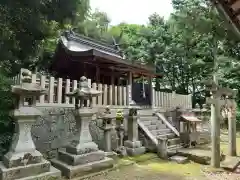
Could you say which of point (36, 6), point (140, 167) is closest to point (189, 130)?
point (140, 167)

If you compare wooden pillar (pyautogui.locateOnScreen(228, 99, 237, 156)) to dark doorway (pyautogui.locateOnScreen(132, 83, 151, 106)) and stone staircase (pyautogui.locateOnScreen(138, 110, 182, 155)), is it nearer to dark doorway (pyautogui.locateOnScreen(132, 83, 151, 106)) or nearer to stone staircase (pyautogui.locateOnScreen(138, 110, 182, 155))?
stone staircase (pyautogui.locateOnScreen(138, 110, 182, 155))

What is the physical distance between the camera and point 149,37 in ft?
64.3

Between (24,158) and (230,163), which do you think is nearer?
(24,158)

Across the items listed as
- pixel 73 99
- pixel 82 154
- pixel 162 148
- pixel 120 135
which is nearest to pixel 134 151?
pixel 120 135

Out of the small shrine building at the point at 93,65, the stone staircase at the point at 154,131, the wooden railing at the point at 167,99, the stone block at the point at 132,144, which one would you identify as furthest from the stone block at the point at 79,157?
the wooden railing at the point at 167,99

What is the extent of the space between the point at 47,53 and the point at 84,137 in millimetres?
10753

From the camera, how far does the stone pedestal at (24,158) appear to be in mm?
4484

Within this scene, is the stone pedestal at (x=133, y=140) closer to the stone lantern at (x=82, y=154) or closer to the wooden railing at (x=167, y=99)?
the stone lantern at (x=82, y=154)

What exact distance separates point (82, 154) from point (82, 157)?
0.28ft

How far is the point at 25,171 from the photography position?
4566 mm

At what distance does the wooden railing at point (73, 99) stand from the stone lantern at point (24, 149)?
58.9 inches

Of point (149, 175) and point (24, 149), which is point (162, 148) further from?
point (24, 149)

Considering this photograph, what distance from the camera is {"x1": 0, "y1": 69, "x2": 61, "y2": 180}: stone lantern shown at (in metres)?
4.53

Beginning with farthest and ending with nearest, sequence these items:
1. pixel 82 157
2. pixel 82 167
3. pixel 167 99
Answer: pixel 167 99
pixel 82 157
pixel 82 167
